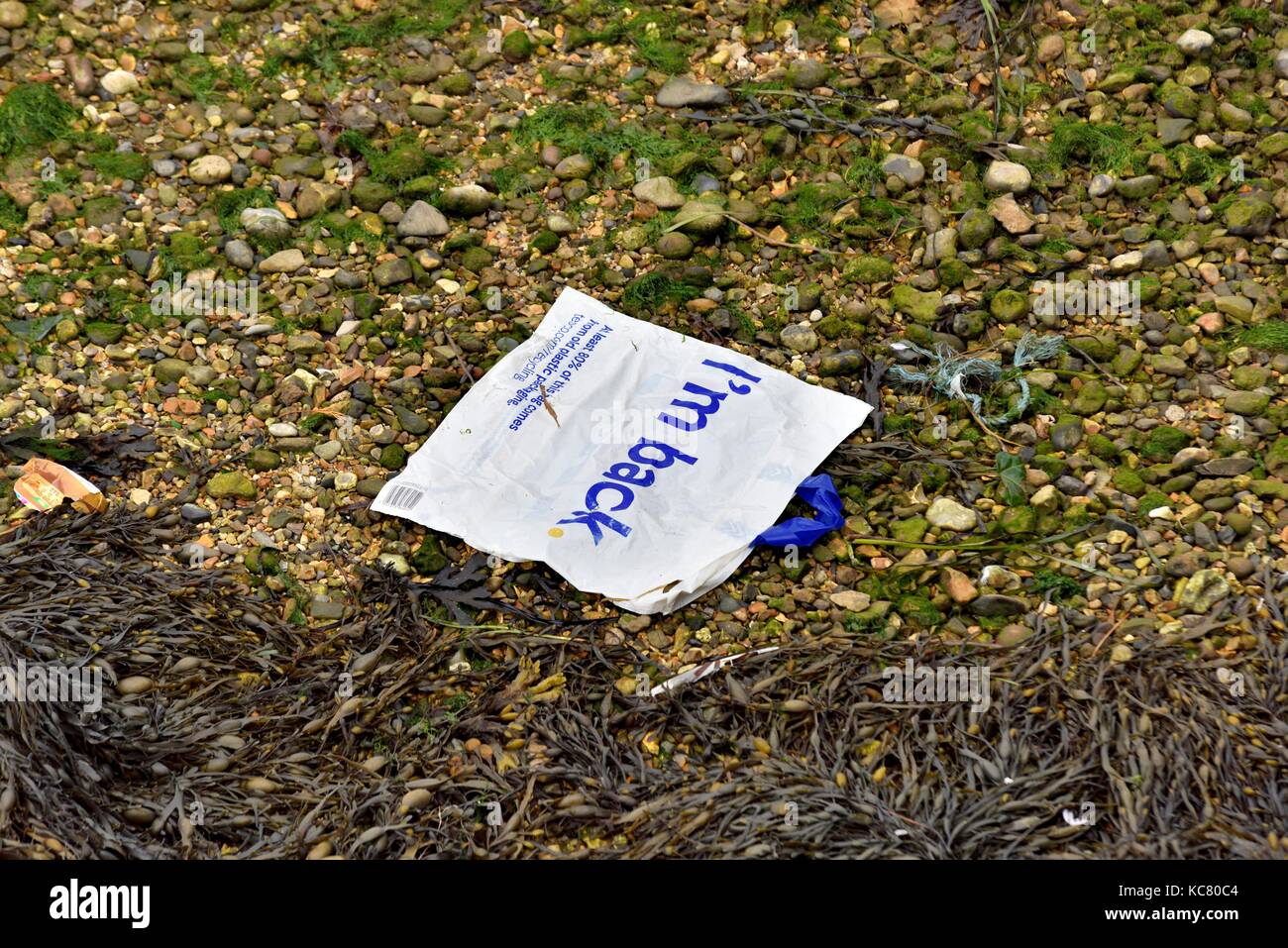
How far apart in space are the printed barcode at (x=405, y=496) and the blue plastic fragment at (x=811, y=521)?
883mm

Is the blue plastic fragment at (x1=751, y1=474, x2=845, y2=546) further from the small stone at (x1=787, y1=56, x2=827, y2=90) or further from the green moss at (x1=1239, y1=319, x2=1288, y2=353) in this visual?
the small stone at (x1=787, y1=56, x2=827, y2=90)

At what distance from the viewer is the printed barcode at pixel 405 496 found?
290 cm

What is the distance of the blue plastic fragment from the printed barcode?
2.90 feet

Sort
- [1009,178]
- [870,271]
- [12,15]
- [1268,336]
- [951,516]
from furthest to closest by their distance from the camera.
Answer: [12,15]
[1009,178]
[870,271]
[1268,336]
[951,516]

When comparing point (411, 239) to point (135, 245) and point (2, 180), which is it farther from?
point (2, 180)

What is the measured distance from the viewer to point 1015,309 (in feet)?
10.6

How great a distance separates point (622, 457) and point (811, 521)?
0.54m

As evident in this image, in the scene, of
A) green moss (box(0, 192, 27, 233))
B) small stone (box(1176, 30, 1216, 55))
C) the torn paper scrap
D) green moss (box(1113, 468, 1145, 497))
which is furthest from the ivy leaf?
green moss (box(0, 192, 27, 233))

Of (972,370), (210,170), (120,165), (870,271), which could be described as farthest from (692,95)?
(120,165)

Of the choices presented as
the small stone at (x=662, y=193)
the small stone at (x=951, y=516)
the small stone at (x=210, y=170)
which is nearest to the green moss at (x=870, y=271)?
the small stone at (x=662, y=193)

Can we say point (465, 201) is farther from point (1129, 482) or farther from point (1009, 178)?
point (1129, 482)

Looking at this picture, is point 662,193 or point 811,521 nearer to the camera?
point 811,521

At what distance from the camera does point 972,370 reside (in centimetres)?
309

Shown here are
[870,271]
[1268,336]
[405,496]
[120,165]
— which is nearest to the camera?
[405,496]
